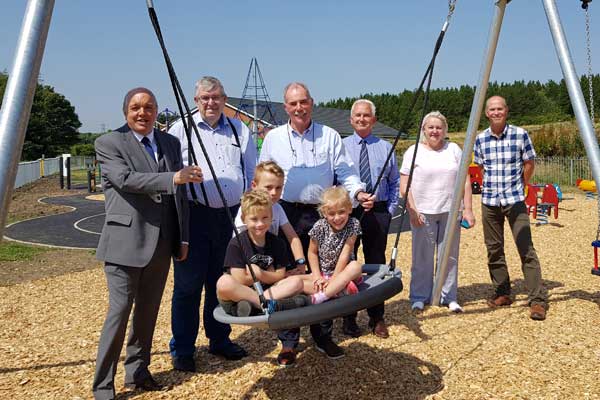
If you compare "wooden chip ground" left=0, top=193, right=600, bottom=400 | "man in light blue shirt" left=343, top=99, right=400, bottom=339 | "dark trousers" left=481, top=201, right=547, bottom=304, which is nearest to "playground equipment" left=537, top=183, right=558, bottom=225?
"wooden chip ground" left=0, top=193, right=600, bottom=400

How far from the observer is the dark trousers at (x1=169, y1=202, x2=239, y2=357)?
12.8ft

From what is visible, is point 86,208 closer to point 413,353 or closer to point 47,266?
point 47,266

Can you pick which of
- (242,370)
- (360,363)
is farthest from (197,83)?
(360,363)

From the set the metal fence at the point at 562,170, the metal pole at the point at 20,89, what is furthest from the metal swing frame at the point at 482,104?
the metal fence at the point at 562,170

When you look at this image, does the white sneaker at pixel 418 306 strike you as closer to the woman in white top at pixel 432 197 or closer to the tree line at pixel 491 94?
the woman in white top at pixel 432 197

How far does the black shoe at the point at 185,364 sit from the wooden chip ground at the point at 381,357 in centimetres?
6

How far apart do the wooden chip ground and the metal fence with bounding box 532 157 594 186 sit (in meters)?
17.4

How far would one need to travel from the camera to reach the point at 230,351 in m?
4.28

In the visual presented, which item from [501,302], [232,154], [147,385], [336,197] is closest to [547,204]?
[501,302]

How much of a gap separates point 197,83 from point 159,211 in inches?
41.0

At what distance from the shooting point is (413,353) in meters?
4.31

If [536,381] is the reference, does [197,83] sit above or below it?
above

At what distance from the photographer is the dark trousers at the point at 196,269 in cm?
390

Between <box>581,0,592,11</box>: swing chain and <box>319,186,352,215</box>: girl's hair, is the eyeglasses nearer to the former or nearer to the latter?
<box>319,186,352,215</box>: girl's hair
